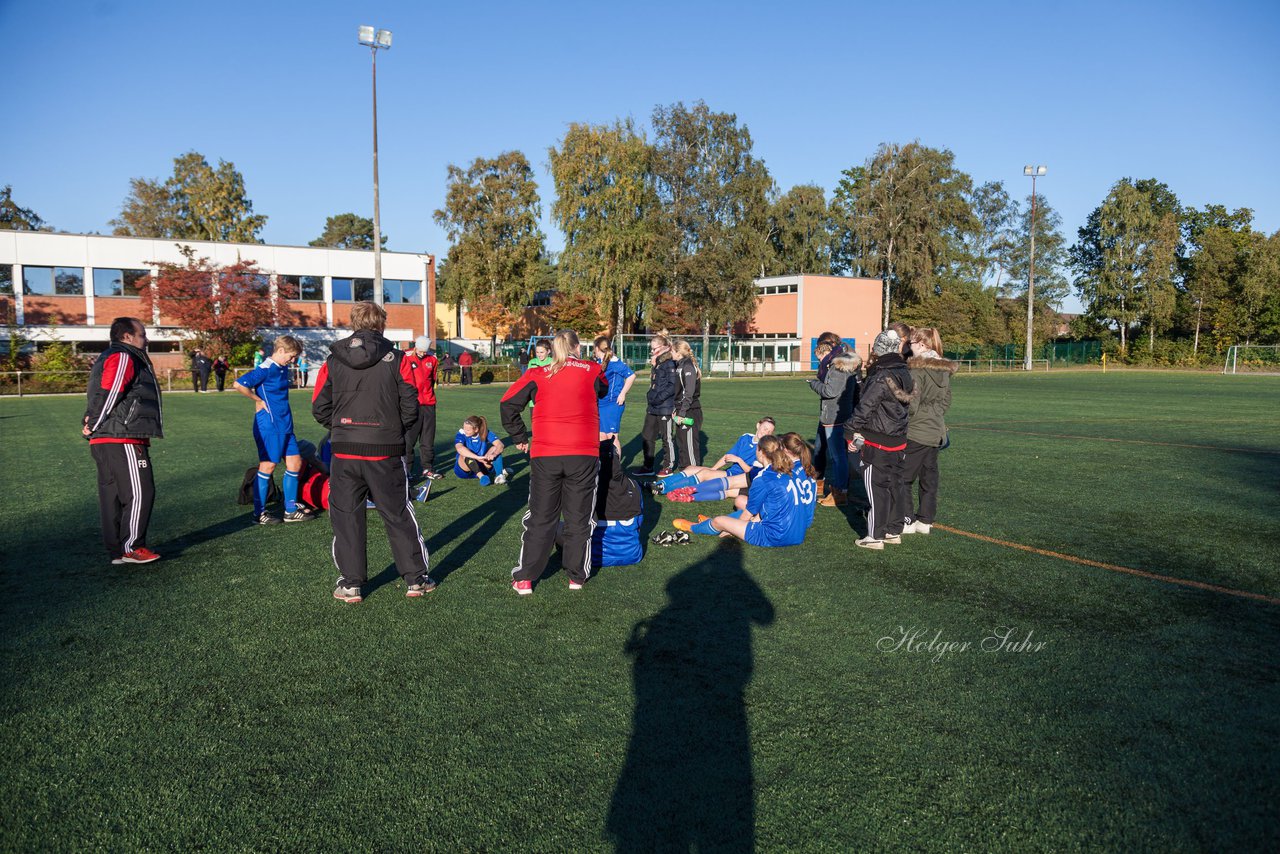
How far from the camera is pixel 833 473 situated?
8.91 m

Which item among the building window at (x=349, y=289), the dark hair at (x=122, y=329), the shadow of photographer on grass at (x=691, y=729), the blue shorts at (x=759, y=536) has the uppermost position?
the building window at (x=349, y=289)

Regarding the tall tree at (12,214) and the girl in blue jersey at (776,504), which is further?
the tall tree at (12,214)

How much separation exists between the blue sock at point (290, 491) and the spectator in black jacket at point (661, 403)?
410 centimetres

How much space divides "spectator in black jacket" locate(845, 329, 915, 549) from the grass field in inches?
10.8

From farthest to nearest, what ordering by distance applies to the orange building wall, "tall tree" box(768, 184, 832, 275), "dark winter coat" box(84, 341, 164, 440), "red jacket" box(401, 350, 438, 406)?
"tall tree" box(768, 184, 832, 275) → the orange building wall → "dark winter coat" box(84, 341, 164, 440) → "red jacket" box(401, 350, 438, 406)

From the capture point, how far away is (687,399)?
988cm

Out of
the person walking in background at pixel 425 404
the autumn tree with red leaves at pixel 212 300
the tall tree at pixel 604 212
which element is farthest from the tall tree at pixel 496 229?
the person walking in background at pixel 425 404

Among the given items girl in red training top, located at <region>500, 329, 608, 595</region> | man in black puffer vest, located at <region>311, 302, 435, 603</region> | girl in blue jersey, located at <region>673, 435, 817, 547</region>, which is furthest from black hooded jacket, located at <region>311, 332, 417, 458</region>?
girl in blue jersey, located at <region>673, 435, 817, 547</region>

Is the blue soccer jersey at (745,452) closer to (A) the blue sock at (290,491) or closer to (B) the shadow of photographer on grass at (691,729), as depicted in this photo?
(B) the shadow of photographer on grass at (691,729)

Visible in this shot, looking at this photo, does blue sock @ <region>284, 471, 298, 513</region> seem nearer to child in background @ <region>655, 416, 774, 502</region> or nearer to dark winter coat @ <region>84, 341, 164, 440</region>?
dark winter coat @ <region>84, 341, 164, 440</region>

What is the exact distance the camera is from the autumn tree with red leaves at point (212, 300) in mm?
36188

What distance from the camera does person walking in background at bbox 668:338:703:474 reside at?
980 centimetres

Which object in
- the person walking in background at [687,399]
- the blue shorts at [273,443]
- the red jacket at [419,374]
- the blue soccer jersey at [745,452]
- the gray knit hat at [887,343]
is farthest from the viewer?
the person walking in background at [687,399]

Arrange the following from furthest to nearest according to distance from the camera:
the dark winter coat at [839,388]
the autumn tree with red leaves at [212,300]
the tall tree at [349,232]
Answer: the tall tree at [349,232]
the autumn tree with red leaves at [212,300]
the dark winter coat at [839,388]
